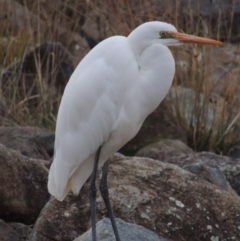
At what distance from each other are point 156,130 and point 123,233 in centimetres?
277

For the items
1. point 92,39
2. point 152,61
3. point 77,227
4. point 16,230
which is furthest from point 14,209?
point 92,39

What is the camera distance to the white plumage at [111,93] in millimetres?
4227

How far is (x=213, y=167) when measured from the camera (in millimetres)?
6156

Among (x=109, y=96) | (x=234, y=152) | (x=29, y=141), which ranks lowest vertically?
(x=234, y=152)

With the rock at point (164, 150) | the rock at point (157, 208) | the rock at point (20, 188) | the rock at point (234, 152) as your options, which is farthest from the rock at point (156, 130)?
the rock at point (157, 208)

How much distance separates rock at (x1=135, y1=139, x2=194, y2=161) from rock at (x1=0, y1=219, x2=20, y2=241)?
199cm

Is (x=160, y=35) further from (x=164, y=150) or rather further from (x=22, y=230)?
(x=164, y=150)

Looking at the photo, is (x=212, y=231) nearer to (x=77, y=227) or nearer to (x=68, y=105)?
(x=77, y=227)

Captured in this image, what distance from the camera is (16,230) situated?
5117 millimetres

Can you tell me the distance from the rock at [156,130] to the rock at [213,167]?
0.70 m

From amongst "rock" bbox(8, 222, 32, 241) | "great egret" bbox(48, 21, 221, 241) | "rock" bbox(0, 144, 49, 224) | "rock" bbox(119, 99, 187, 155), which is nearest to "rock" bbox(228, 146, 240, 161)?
"rock" bbox(119, 99, 187, 155)

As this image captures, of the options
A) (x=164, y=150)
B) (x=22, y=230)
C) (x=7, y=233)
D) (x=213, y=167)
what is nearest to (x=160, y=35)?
(x=7, y=233)

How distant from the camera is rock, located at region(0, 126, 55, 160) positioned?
6.42 m

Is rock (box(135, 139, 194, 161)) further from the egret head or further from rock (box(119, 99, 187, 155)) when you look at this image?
the egret head
